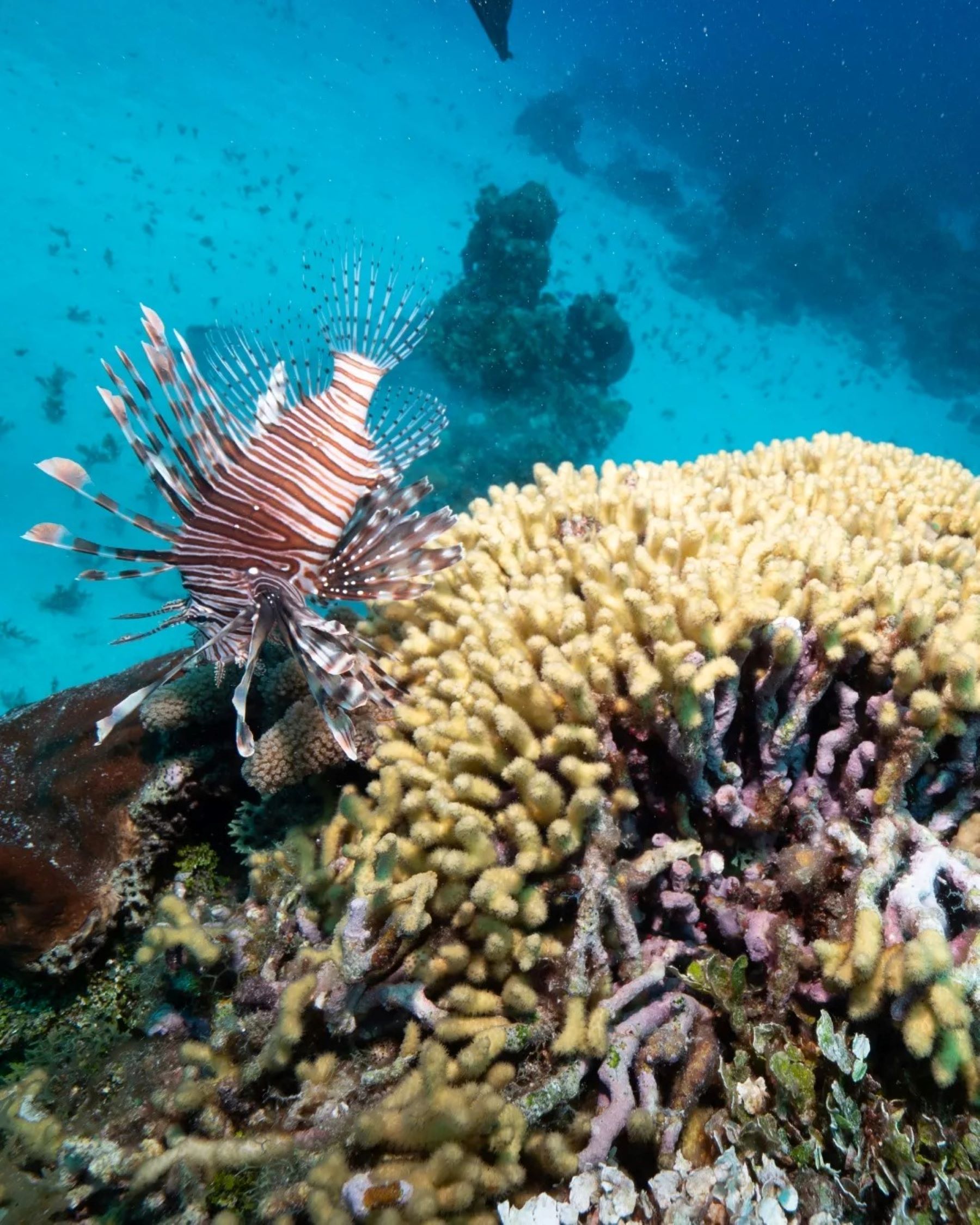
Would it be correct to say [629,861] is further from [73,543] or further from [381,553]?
[73,543]

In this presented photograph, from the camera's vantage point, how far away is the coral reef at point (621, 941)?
1.60 metres

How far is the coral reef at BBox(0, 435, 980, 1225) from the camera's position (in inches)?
63.1

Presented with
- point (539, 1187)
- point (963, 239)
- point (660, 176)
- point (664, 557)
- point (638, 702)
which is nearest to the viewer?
point (539, 1187)

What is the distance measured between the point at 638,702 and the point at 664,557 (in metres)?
0.57

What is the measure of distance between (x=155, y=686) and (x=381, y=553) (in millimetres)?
971

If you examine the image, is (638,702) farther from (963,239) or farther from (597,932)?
(963,239)

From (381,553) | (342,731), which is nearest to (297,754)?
(342,731)

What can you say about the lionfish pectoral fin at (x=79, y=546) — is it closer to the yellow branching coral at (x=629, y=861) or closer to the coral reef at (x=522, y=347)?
the yellow branching coral at (x=629, y=861)

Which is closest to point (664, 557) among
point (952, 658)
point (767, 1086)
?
point (952, 658)

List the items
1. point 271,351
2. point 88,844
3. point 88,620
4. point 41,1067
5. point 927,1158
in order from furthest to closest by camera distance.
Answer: point 88,620 → point 271,351 → point 88,844 → point 41,1067 → point 927,1158

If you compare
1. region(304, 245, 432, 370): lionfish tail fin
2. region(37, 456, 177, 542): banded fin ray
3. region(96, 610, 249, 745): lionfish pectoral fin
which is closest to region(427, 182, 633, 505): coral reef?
region(304, 245, 432, 370): lionfish tail fin

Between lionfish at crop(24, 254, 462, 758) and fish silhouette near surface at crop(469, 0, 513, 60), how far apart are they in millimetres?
22650

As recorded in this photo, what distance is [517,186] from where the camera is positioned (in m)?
48.8

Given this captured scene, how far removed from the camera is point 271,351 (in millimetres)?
3932
